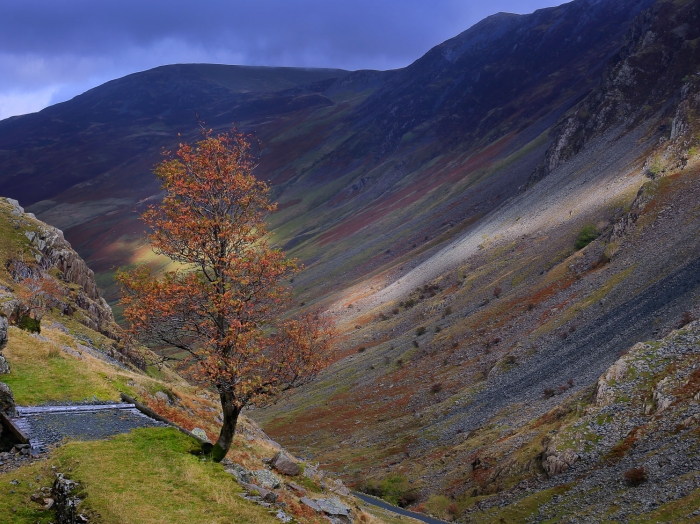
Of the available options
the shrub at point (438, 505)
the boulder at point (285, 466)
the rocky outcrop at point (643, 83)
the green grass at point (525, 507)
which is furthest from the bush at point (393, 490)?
the rocky outcrop at point (643, 83)

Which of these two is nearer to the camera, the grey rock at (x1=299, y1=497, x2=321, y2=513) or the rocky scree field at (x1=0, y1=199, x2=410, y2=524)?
the rocky scree field at (x1=0, y1=199, x2=410, y2=524)

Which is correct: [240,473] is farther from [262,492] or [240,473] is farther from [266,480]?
[262,492]

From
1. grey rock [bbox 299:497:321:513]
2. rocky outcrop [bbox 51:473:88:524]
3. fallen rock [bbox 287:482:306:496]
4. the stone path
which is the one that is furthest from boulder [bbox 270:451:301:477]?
rocky outcrop [bbox 51:473:88:524]

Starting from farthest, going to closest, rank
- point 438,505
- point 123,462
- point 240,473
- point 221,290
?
point 438,505
point 221,290
point 240,473
point 123,462

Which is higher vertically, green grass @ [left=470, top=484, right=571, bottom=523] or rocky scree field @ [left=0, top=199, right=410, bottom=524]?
rocky scree field @ [left=0, top=199, right=410, bottom=524]

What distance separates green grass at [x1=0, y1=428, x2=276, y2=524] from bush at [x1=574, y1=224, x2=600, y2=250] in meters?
62.9

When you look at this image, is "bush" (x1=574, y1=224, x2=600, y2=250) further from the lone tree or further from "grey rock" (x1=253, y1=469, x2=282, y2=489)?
"grey rock" (x1=253, y1=469, x2=282, y2=489)

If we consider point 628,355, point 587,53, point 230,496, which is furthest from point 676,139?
point 587,53

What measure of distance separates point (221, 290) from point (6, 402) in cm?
712

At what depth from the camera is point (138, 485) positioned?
14.7 meters

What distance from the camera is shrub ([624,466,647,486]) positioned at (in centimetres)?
2998

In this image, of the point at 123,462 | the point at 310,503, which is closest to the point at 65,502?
the point at 123,462

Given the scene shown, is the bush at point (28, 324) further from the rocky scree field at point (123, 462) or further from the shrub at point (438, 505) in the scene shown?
the shrub at point (438, 505)

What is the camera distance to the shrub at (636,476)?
98.4 ft
